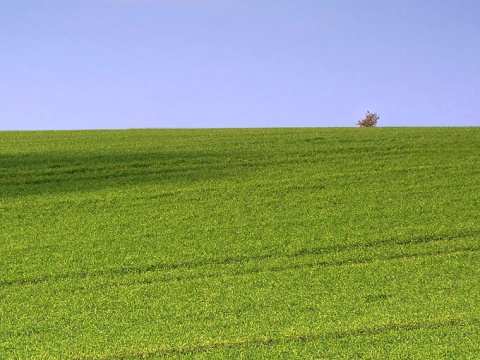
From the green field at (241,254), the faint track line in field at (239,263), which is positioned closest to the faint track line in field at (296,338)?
the green field at (241,254)

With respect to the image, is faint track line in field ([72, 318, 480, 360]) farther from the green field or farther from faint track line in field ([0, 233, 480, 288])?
faint track line in field ([0, 233, 480, 288])

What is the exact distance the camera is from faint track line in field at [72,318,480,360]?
16.6 feet

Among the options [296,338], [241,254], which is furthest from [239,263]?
[296,338]

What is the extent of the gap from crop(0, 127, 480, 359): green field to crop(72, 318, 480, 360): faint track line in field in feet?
0.05

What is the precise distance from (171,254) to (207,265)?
1.75 feet

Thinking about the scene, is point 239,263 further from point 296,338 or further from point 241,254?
point 296,338

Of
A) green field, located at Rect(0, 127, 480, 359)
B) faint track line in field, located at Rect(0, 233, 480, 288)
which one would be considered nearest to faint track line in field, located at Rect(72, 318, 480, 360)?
green field, located at Rect(0, 127, 480, 359)

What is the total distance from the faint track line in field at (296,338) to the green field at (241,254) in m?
0.02

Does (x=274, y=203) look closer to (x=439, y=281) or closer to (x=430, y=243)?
(x=430, y=243)

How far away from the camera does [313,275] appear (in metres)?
6.55

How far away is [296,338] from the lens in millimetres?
5246

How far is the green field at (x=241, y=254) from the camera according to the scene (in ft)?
17.5

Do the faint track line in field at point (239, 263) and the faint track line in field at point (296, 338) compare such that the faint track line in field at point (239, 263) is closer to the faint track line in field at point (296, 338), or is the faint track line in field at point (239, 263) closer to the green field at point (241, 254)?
the green field at point (241, 254)

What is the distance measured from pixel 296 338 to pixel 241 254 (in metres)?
1.96
